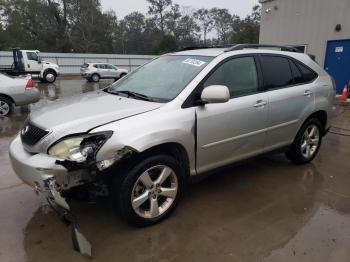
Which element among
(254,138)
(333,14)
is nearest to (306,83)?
(254,138)

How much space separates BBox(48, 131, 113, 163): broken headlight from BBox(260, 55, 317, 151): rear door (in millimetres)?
2226

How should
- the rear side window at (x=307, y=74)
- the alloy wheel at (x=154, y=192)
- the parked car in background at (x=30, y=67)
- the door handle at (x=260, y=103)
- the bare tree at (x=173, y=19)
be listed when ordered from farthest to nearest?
the bare tree at (x=173, y=19) < the parked car in background at (x=30, y=67) < the rear side window at (x=307, y=74) < the door handle at (x=260, y=103) < the alloy wheel at (x=154, y=192)

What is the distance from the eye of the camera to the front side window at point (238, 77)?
139 inches

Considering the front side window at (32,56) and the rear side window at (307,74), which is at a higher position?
the rear side window at (307,74)

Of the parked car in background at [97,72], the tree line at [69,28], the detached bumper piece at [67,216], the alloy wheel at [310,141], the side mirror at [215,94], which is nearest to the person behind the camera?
the detached bumper piece at [67,216]

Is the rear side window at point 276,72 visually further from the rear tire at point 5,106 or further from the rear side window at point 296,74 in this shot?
the rear tire at point 5,106

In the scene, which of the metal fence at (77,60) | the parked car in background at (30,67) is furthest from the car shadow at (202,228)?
the metal fence at (77,60)

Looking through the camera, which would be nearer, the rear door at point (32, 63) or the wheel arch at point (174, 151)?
the wheel arch at point (174, 151)

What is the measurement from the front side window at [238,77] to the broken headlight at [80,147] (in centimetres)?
132

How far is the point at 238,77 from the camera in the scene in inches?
147

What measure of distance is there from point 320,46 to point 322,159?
8857 millimetres

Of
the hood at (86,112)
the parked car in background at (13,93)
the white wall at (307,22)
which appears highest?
the white wall at (307,22)

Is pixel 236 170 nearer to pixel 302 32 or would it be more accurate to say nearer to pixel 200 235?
pixel 200 235

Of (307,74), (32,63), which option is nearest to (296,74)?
(307,74)
